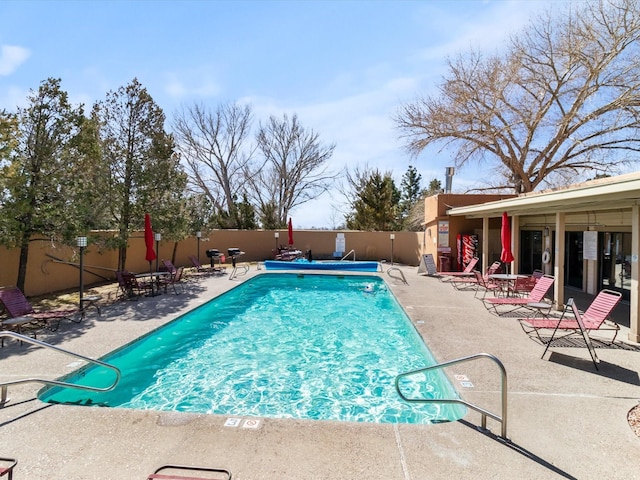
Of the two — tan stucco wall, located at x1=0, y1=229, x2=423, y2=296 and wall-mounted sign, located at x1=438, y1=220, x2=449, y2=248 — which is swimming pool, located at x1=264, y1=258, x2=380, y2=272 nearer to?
wall-mounted sign, located at x1=438, y1=220, x2=449, y2=248

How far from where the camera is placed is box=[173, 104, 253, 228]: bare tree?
31.6m

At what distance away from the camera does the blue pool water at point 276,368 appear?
5152 millimetres

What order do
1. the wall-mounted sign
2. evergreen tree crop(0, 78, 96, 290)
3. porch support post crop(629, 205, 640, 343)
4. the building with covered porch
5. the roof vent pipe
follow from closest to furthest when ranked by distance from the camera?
porch support post crop(629, 205, 640, 343), the building with covered porch, evergreen tree crop(0, 78, 96, 290), the wall-mounted sign, the roof vent pipe

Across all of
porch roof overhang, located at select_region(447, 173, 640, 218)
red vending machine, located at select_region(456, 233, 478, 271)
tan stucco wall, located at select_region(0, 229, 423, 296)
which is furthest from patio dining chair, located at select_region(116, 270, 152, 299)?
red vending machine, located at select_region(456, 233, 478, 271)

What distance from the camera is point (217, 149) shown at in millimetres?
32500

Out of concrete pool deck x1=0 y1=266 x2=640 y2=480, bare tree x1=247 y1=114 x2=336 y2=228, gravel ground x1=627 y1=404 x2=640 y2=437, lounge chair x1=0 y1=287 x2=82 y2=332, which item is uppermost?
bare tree x1=247 y1=114 x2=336 y2=228

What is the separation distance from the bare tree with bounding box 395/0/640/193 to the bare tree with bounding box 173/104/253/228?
15304 mm

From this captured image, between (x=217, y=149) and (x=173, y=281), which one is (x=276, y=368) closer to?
(x=173, y=281)

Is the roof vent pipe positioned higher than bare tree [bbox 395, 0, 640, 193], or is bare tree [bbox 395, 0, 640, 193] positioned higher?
bare tree [bbox 395, 0, 640, 193]

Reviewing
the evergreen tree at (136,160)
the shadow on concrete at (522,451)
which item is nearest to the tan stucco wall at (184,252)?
the evergreen tree at (136,160)

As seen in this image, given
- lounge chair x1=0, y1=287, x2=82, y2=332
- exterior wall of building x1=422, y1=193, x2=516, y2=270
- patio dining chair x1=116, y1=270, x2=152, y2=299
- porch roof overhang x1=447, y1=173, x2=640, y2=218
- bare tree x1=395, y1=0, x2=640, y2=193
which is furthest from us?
exterior wall of building x1=422, y1=193, x2=516, y2=270

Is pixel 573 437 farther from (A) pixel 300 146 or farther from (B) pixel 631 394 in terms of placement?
(A) pixel 300 146

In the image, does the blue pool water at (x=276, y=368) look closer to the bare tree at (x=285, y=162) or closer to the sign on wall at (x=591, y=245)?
the sign on wall at (x=591, y=245)

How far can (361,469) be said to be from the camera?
304 centimetres
